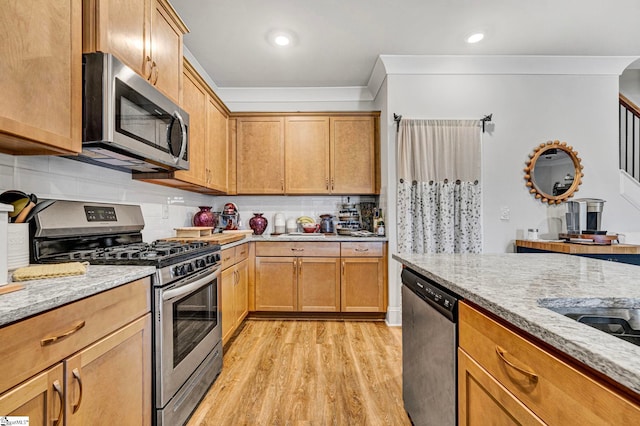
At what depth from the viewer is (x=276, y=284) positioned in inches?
129

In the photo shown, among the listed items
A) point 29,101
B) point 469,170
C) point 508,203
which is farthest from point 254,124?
point 508,203

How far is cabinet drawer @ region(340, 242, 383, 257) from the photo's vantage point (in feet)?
10.5

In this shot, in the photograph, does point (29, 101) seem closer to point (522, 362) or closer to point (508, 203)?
point (522, 362)

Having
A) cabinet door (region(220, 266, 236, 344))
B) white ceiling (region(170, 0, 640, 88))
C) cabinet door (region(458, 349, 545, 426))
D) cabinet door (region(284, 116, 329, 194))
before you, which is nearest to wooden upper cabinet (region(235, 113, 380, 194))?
cabinet door (region(284, 116, 329, 194))

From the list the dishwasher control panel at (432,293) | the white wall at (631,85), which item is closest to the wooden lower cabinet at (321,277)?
the dishwasher control panel at (432,293)

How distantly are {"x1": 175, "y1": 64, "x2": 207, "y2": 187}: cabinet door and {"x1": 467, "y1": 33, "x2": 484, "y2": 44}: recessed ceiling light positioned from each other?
247 centimetres

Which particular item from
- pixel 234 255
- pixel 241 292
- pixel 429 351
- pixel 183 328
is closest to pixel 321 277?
pixel 241 292

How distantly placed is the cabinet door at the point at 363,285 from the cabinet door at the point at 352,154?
86 cm

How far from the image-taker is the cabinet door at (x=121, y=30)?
1324mm

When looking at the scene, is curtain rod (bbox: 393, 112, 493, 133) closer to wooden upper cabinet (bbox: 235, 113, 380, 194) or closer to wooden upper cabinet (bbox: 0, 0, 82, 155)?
wooden upper cabinet (bbox: 235, 113, 380, 194)

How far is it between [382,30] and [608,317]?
2591mm

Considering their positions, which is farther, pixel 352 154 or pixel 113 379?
pixel 352 154

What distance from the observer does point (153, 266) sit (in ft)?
4.66

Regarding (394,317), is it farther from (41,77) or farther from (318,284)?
(41,77)
